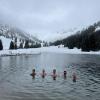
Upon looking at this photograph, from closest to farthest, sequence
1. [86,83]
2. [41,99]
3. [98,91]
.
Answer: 1. [41,99]
2. [98,91]
3. [86,83]

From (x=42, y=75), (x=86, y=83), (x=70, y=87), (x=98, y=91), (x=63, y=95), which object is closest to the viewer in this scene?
(x=63, y=95)

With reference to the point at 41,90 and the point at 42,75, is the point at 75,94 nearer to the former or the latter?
the point at 41,90

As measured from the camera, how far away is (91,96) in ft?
115

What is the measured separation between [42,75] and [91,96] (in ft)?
68.3


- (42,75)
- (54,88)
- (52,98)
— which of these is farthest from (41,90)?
(42,75)

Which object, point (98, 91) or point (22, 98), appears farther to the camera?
point (98, 91)

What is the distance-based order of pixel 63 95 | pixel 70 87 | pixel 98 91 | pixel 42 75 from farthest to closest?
pixel 42 75 < pixel 70 87 < pixel 98 91 < pixel 63 95

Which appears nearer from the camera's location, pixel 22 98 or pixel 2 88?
pixel 22 98

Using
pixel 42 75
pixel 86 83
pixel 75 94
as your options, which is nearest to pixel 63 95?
pixel 75 94

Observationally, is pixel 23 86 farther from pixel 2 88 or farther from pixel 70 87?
pixel 70 87

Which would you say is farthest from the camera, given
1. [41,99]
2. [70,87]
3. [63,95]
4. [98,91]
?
[70,87]

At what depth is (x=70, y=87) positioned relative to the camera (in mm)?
41500

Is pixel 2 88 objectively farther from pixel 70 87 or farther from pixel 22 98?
pixel 70 87

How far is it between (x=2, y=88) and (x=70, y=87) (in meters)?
10.7
